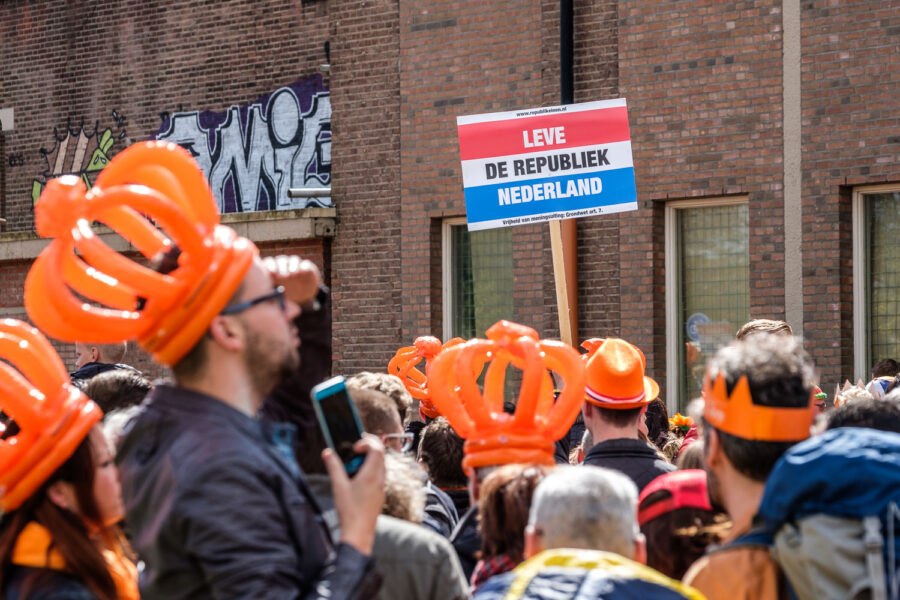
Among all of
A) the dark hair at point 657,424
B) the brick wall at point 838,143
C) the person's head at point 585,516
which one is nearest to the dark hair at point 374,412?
the person's head at point 585,516

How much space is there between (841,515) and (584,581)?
718mm

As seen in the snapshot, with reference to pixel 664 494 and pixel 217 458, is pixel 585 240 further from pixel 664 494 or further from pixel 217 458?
pixel 217 458

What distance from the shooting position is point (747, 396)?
317 cm

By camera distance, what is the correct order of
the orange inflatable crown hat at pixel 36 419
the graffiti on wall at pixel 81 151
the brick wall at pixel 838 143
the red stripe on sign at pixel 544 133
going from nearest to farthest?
the orange inflatable crown hat at pixel 36 419 < the red stripe on sign at pixel 544 133 < the brick wall at pixel 838 143 < the graffiti on wall at pixel 81 151

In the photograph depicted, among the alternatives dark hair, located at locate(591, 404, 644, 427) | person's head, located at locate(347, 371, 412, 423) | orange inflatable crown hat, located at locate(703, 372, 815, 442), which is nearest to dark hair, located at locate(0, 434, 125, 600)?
orange inflatable crown hat, located at locate(703, 372, 815, 442)

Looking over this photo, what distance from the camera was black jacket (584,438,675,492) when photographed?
508 cm

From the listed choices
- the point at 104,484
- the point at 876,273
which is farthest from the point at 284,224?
the point at 104,484

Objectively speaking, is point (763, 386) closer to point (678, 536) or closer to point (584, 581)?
point (678, 536)

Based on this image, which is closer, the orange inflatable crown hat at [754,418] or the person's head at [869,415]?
the orange inflatable crown hat at [754,418]

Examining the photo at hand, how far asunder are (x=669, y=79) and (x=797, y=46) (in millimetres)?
1284

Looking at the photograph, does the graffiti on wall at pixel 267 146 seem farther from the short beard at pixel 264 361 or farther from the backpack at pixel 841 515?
the backpack at pixel 841 515

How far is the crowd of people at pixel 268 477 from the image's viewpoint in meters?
2.57

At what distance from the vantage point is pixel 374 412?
14.9 ft

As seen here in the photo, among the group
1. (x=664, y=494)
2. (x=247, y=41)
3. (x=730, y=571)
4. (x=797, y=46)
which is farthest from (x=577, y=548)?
(x=247, y=41)
